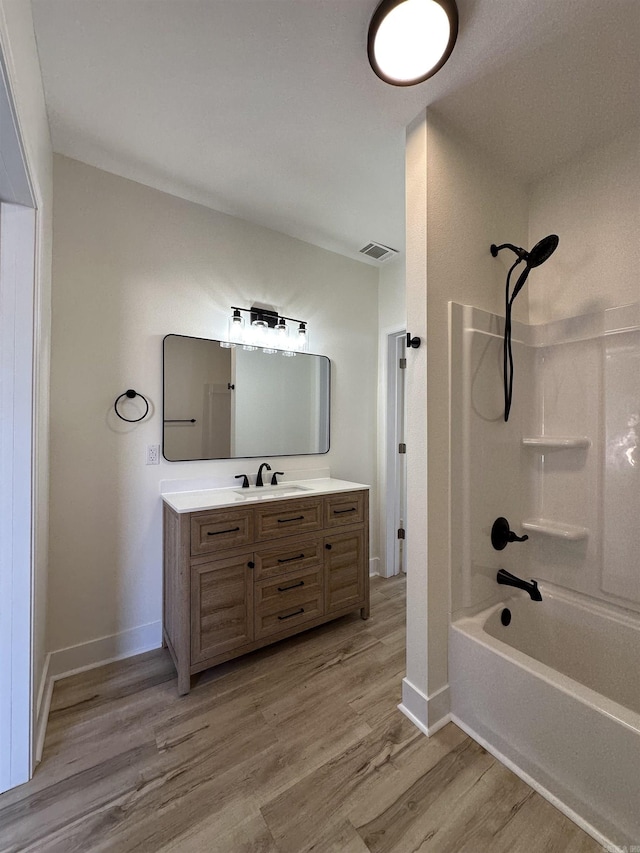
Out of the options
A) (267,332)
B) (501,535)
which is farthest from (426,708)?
(267,332)

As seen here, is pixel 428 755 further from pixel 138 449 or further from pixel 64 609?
pixel 138 449

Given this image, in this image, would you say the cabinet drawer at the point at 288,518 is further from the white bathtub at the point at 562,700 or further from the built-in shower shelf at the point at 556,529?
the built-in shower shelf at the point at 556,529

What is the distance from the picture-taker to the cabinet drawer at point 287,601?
1809mm

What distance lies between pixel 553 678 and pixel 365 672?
2.98ft

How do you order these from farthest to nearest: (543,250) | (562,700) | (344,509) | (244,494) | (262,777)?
(344,509)
(244,494)
(543,250)
(262,777)
(562,700)

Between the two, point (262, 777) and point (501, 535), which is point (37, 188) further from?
point (501, 535)

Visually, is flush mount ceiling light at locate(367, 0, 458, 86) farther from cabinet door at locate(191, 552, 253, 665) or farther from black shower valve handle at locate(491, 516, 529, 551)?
cabinet door at locate(191, 552, 253, 665)

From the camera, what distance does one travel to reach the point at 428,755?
1294mm

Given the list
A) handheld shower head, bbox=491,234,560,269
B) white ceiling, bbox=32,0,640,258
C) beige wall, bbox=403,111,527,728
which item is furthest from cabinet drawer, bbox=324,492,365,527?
white ceiling, bbox=32,0,640,258

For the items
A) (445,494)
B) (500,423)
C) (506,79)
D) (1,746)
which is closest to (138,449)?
(1,746)

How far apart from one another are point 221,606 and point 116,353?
4.72 feet

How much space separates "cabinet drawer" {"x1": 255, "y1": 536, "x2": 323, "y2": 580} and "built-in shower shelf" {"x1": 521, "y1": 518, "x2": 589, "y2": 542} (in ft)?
3.66

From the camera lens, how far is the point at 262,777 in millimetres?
1216

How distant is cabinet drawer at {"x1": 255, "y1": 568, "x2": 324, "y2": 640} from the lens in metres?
1.81
